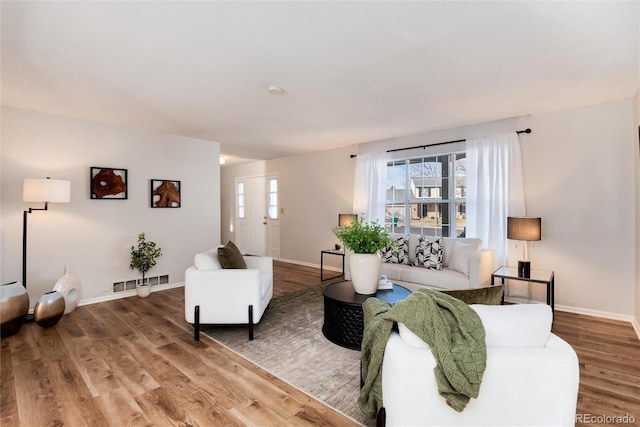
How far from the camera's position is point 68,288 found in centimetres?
357

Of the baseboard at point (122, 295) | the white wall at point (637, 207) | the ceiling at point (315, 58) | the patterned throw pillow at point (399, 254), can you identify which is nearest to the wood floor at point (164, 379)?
the white wall at point (637, 207)

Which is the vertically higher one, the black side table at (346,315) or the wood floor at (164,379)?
the black side table at (346,315)

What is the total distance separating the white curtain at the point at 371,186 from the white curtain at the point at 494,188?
4.47 feet

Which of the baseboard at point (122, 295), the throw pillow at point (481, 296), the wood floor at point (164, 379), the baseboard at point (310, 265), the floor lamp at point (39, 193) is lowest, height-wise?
the wood floor at point (164, 379)

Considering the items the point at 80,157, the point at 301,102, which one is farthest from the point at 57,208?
the point at 301,102

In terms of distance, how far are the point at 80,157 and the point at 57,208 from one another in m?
0.70

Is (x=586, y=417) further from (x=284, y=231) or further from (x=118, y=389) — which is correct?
(x=284, y=231)

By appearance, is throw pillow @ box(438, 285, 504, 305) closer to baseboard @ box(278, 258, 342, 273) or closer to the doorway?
baseboard @ box(278, 258, 342, 273)

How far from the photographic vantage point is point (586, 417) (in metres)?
1.77

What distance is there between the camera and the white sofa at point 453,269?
351 centimetres

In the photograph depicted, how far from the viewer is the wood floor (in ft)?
5.87

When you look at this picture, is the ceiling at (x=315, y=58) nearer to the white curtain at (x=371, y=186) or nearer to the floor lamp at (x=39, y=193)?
the floor lamp at (x=39, y=193)

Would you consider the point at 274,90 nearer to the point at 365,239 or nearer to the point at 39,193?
the point at 365,239

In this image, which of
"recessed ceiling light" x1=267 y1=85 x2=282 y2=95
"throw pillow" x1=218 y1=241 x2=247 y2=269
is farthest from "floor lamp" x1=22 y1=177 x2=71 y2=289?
"recessed ceiling light" x1=267 y1=85 x2=282 y2=95
